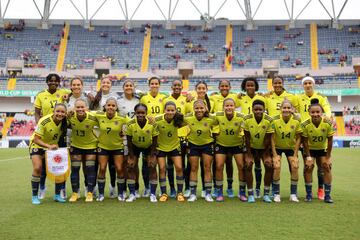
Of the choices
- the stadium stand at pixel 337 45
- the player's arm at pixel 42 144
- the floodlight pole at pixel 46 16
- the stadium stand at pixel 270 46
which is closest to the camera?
the player's arm at pixel 42 144

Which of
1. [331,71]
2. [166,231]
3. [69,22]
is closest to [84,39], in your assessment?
[69,22]

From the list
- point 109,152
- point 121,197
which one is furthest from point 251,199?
point 109,152

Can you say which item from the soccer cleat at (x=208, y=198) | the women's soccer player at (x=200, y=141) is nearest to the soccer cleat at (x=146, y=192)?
the women's soccer player at (x=200, y=141)

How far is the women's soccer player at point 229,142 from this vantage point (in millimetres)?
7336

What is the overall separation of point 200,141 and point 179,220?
2.09 metres

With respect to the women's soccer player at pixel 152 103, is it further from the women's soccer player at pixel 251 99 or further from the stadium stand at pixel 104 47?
the stadium stand at pixel 104 47

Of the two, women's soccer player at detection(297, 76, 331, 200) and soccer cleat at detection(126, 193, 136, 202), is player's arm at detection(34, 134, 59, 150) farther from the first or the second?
women's soccer player at detection(297, 76, 331, 200)

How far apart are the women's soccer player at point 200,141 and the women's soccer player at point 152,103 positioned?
27.8 inches

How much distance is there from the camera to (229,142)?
7.46 m

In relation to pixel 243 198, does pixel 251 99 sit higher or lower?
higher

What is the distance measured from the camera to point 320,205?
22.4ft

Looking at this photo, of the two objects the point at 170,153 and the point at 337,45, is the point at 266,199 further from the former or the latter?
the point at 337,45

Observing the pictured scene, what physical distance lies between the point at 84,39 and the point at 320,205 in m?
45.0

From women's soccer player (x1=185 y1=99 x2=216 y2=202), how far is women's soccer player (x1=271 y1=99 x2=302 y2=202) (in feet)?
3.59
